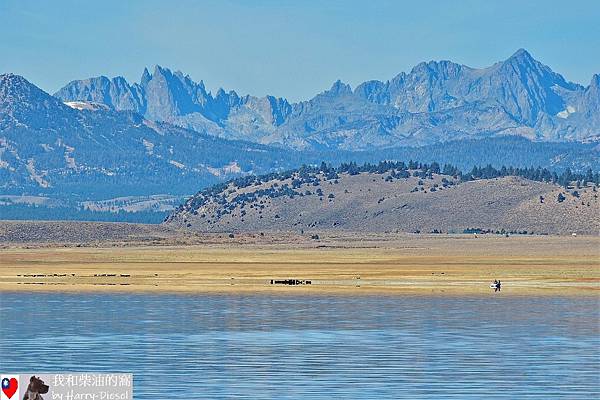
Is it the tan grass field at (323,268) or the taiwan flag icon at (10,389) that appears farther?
the tan grass field at (323,268)

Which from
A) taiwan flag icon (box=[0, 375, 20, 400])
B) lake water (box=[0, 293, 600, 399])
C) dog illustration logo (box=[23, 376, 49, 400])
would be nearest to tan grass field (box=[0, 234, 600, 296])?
lake water (box=[0, 293, 600, 399])

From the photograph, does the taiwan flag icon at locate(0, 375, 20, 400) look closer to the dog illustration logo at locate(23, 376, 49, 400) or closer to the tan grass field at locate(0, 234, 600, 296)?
the dog illustration logo at locate(23, 376, 49, 400)

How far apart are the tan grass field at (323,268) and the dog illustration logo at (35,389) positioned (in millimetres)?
56794

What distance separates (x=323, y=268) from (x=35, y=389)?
90.7 m

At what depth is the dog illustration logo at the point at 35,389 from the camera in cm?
2512

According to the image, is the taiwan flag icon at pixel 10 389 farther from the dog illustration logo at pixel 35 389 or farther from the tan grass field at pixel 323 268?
the tan grass field at pixel 323 268

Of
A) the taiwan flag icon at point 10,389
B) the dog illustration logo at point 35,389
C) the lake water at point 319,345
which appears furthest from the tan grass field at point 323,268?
the taiwan flag icon at point 10,389

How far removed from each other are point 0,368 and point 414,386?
479 inches

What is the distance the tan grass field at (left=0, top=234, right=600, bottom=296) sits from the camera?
87000 millimetres

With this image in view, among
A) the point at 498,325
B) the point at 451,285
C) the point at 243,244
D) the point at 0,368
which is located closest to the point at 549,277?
the point at 451,285

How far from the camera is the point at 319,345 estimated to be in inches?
1957

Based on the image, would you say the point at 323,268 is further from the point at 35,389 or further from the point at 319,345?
the point at 35,389

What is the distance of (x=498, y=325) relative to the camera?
58312 millimetres

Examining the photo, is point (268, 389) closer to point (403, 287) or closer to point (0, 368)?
point (0, 368)
